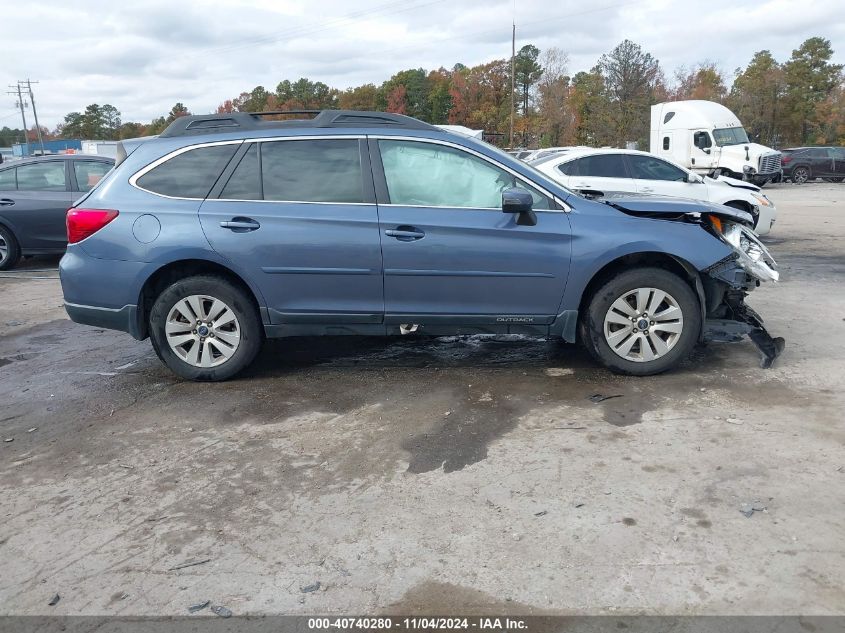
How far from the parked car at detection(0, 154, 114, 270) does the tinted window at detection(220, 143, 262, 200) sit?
258 inches

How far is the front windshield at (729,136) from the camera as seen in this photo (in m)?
24.3

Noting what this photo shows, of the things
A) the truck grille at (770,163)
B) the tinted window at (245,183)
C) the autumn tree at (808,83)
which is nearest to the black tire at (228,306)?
the tinted window at (245,183)

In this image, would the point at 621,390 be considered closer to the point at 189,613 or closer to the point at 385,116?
the point at 385,116

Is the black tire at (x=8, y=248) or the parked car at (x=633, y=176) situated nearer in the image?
the black tire at (x=8, y=248)

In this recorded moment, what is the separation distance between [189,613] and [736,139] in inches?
1040

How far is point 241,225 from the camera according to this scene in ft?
16.4

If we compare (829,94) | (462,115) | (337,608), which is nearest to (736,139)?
(337,608)

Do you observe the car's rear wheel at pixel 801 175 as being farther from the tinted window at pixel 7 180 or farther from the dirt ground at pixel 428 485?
the tinted window at pixel 7 180

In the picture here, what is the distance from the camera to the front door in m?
4.92

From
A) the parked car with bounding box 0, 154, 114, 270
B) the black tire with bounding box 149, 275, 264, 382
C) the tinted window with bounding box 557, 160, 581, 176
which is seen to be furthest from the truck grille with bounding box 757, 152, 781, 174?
the black tire with bounding box 149, 275, 264, 382

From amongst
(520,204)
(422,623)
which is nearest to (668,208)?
(520,204)

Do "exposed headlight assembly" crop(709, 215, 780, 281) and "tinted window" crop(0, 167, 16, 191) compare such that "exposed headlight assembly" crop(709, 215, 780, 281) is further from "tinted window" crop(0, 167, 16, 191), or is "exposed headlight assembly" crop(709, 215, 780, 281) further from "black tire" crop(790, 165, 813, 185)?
"black tire" crop(790, 165, 813, 185)

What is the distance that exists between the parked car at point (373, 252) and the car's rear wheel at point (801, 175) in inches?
1198

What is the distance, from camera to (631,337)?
5.05 metres
